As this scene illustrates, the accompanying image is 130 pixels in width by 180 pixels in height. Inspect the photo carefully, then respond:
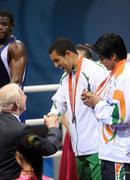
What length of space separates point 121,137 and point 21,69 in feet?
4.65

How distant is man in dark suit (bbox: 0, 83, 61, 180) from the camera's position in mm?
3826

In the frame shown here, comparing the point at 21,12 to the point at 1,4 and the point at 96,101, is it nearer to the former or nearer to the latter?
the point at 1,4

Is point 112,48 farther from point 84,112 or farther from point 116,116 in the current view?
point 84,112

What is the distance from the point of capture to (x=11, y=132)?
12.6 ft

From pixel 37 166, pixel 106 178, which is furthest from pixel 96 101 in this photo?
pixel 37 166

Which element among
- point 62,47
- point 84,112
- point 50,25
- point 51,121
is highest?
point 62,47

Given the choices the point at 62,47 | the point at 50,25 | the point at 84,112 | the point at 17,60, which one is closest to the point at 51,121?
the point at 84,112

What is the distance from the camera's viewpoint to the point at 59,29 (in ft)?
30.7

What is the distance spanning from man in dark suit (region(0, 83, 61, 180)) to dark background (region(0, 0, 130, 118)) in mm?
5087

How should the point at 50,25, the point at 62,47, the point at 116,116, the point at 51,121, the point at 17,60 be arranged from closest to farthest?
the point at 116,116, the point at 51,121, the point at 62,47, the point at 17,60, the point at 50,25

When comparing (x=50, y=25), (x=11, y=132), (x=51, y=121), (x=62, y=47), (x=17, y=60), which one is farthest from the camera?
(x=50, y=25)

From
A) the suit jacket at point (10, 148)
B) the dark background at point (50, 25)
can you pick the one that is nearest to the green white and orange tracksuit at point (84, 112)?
the suit jacket at point (10, 148)

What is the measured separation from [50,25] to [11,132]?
5.53 meters

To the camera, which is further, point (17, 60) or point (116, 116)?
point (17, 60)
